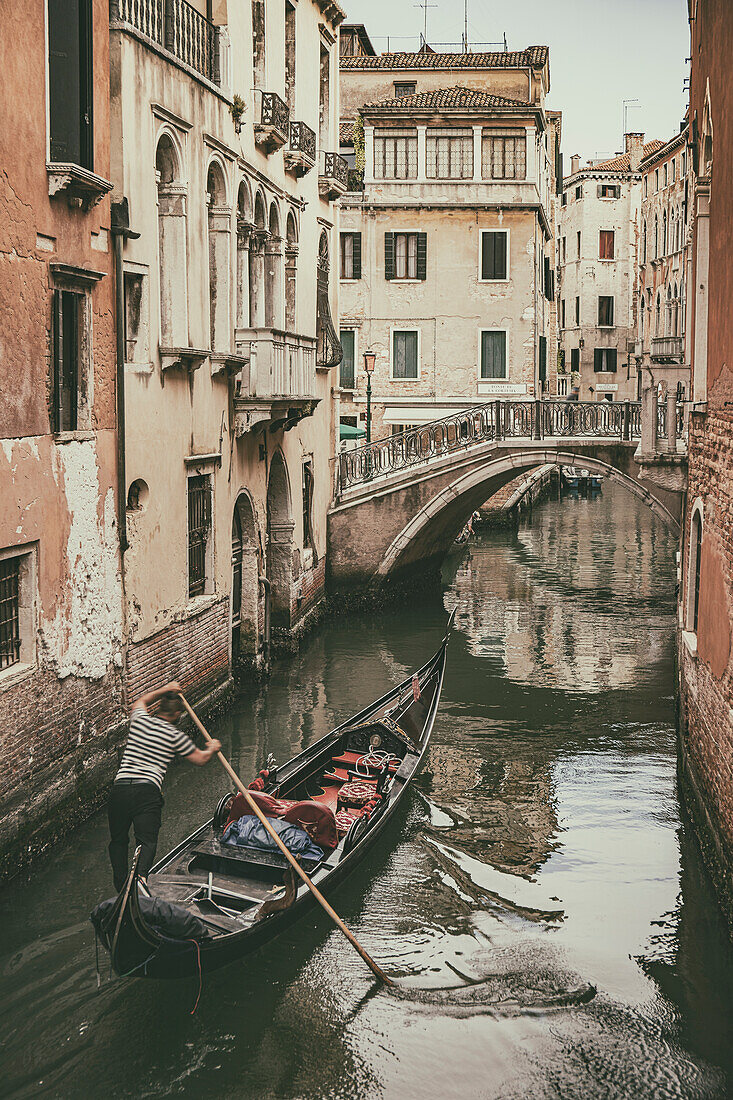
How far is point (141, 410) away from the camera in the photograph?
9.38 meters

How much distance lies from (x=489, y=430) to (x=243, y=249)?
618cm

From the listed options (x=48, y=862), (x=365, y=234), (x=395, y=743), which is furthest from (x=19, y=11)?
(x=365, y=234)

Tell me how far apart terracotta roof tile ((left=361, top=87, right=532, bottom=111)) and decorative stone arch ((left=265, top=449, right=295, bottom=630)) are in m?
11.0

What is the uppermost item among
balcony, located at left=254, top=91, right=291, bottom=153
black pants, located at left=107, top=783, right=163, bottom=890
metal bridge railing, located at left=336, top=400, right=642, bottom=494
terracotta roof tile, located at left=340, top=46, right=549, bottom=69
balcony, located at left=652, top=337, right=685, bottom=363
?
terracotta roof tile, located at left=340, top=46, right=549, bottom=69

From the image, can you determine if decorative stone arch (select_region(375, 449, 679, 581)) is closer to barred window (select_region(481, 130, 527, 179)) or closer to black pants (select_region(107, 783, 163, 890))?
barred window (select_region(481, 130, 527, 179))

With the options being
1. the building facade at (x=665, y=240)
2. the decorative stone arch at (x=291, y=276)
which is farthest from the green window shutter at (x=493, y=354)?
the decorative stone arch at (x=291, y=276)

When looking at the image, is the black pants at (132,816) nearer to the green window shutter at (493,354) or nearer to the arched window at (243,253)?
the arched window at (243,253)

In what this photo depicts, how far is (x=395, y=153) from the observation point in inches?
923

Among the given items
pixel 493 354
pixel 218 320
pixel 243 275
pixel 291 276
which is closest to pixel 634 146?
pixel 493 354

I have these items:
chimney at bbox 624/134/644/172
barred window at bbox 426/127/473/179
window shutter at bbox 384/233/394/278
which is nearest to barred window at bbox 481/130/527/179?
barred window at bbox 426/127/473/179

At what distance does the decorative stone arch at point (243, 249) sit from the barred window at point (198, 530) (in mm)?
1840

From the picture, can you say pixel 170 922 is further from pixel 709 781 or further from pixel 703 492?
pixel 703 492

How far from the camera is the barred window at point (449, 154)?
915 inches

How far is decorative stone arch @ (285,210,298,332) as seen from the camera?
47.5 feet
